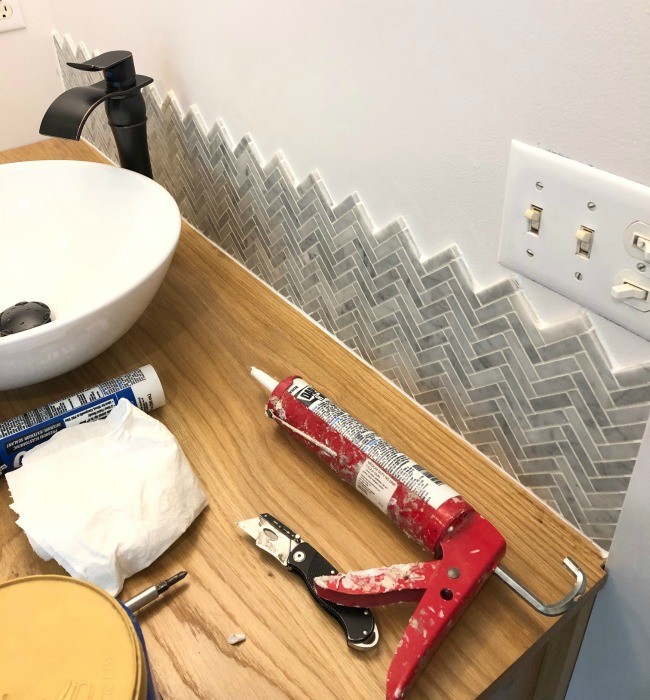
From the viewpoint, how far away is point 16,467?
2.20 ft

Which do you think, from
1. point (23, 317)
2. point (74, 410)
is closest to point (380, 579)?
point (74, 410)

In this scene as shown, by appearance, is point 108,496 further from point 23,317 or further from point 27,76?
point 27,76

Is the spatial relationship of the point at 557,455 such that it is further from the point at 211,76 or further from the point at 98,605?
the point at 211,76

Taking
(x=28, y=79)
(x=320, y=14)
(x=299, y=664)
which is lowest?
(x=299, y=664)

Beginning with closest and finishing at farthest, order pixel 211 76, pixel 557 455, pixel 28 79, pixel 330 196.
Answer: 1. pixel 557 455
2. pixel 330 196
3. pixel 211 76
4. pixel 28 79

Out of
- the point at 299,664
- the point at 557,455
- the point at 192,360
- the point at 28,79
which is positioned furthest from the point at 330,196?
the point at 28,79

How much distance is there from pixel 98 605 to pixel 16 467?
271mm

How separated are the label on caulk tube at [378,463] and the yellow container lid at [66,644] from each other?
24cm

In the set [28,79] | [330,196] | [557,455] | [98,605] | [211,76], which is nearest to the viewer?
[98,605]

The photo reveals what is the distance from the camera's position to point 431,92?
57cm

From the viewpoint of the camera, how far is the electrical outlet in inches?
46.2

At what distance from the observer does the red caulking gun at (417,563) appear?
0.51 m

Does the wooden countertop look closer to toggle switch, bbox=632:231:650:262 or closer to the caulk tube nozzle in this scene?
the caulk tube nozzle

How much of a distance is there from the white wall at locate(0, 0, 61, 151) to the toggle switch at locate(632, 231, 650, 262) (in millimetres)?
1146
